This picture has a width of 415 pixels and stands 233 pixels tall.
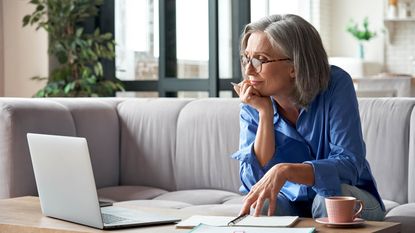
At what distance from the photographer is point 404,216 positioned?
9.38 ft

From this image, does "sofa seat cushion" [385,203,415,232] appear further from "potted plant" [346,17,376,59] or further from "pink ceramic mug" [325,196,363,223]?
"potted plant" [346,17,376,59]

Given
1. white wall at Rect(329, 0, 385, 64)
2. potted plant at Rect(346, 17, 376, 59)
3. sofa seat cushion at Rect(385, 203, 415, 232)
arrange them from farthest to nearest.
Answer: white wall at Rect(329, 0, 385, 64) → potted plant at Rect(346, 17, 376, 59) → sofa seat cushion at Rect(385, 203, 415, 232)

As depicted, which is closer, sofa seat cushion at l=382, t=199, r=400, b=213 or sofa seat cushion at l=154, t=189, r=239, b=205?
sofa seat cushion at l=382, t=199, r=400, b=213

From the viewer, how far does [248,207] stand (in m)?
2.17

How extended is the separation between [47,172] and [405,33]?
25.9 ft

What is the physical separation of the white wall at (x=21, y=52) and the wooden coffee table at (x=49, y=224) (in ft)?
11.5

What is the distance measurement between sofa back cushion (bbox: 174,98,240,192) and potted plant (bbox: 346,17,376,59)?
5635 mm

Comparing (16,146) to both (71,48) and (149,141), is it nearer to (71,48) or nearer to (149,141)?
(149,141)

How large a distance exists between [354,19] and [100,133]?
6.13 m

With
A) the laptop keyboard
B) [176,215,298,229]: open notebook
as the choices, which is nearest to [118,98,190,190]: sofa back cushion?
the laptop keyboard

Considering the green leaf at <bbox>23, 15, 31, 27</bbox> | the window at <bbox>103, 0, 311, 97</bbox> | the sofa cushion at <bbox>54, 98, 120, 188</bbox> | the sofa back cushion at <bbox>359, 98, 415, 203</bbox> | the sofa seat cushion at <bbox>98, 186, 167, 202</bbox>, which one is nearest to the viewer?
the sofa back cushion at <bbox>359, 98, 415, 203</bbox>

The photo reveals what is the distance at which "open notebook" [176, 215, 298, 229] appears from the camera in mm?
1973

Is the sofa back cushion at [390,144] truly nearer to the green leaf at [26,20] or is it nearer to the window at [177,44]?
the window at [177,44]

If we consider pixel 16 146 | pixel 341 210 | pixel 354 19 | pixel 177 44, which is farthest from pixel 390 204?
pixel 354 19
